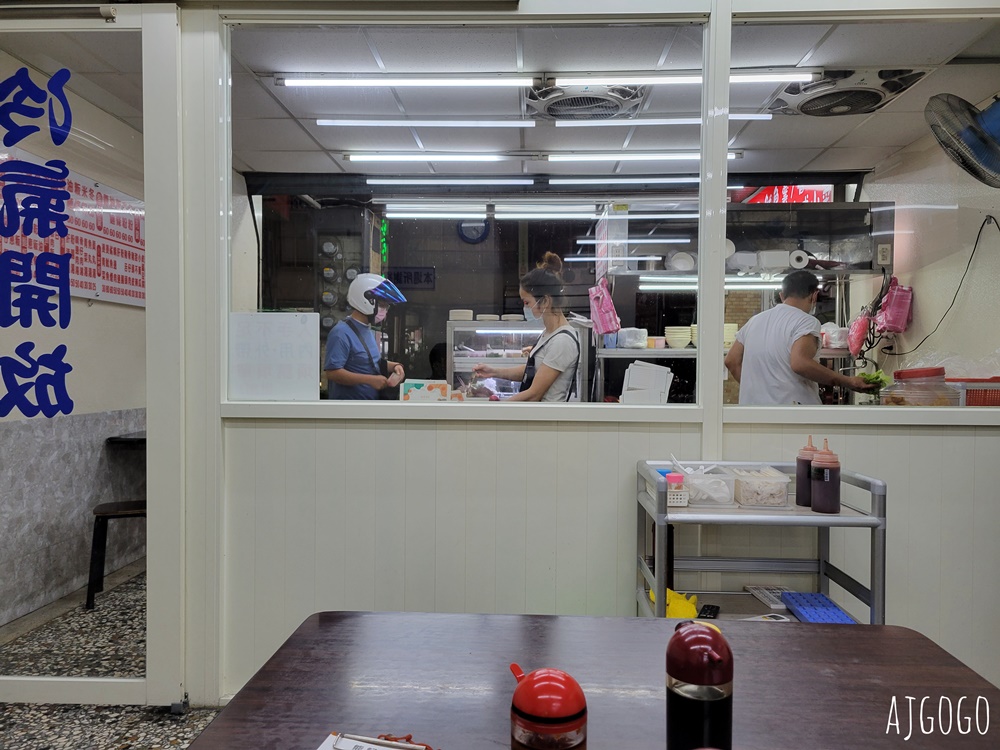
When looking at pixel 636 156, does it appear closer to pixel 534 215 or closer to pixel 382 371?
pixel 534 215

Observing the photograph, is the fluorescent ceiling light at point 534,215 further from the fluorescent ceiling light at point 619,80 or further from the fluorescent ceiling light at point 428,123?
the fluorescent ceiling light at point 428,123

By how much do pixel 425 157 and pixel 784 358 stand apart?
6.66 ft

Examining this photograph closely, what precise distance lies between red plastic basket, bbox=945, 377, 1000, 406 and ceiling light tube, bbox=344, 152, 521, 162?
91.0 inches

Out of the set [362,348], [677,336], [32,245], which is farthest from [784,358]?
[32,245]

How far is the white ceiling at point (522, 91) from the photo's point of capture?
7.93ft

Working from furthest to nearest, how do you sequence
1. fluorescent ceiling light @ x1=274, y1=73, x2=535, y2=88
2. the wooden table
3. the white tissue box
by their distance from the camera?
1. fluorescent ceiling light @ x1=274, y1=73, x2=535, y2=88
2. the white tissue box
3. the wooden table

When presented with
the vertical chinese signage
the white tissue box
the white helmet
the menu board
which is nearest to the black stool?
the vertical chinese signage

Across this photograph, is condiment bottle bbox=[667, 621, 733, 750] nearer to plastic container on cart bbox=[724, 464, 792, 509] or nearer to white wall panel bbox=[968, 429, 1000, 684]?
plastic container on cart bbox=[724, 464, 792, 509]

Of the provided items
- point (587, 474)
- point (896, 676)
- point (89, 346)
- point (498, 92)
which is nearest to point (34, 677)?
point (89, 346)

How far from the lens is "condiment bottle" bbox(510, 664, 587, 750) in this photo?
0.65 meters

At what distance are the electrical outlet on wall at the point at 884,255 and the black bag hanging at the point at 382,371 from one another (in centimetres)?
243

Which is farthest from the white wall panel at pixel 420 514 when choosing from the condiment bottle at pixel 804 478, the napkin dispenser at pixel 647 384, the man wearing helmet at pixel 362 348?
the condiment bottle at pixel 804 478

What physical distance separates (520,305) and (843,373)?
4.34ft

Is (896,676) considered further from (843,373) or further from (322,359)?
(322,359)
